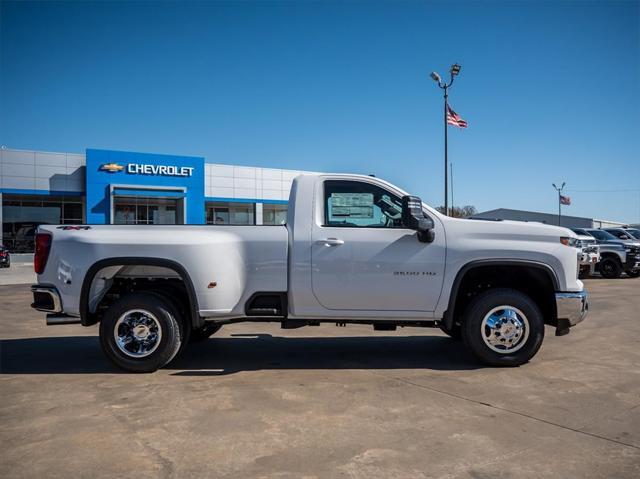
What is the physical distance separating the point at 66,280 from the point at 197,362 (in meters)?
1.68

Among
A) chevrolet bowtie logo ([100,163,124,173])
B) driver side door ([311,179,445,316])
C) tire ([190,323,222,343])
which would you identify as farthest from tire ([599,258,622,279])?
chevrolet bowtie logo ([100,163,124,173])

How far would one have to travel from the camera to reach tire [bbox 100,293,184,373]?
213 inches

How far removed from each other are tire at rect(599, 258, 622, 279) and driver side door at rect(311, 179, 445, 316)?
16.2 metres

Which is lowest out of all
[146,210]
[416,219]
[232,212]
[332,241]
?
A: [332,241]

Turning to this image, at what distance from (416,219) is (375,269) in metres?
0.68

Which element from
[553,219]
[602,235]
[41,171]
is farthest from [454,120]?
[553,219]

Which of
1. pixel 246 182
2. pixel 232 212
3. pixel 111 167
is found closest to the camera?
pixel 111 167

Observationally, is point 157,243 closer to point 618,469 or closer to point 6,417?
point 6,417

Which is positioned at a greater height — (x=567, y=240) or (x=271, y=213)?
(x=271, y=213)

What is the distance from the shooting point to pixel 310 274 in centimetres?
555

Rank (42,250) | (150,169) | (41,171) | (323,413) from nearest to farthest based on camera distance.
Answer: (323,413)
(42,250)
(41,171)
(150,169)

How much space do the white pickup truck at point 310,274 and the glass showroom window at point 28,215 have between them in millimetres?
29442

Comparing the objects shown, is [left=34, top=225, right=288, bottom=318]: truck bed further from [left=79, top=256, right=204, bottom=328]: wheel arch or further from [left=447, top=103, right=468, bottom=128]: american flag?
[left=447, top=103, right=468, bottom=128]: american flag

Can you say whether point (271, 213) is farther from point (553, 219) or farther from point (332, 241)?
point (553, 219)
